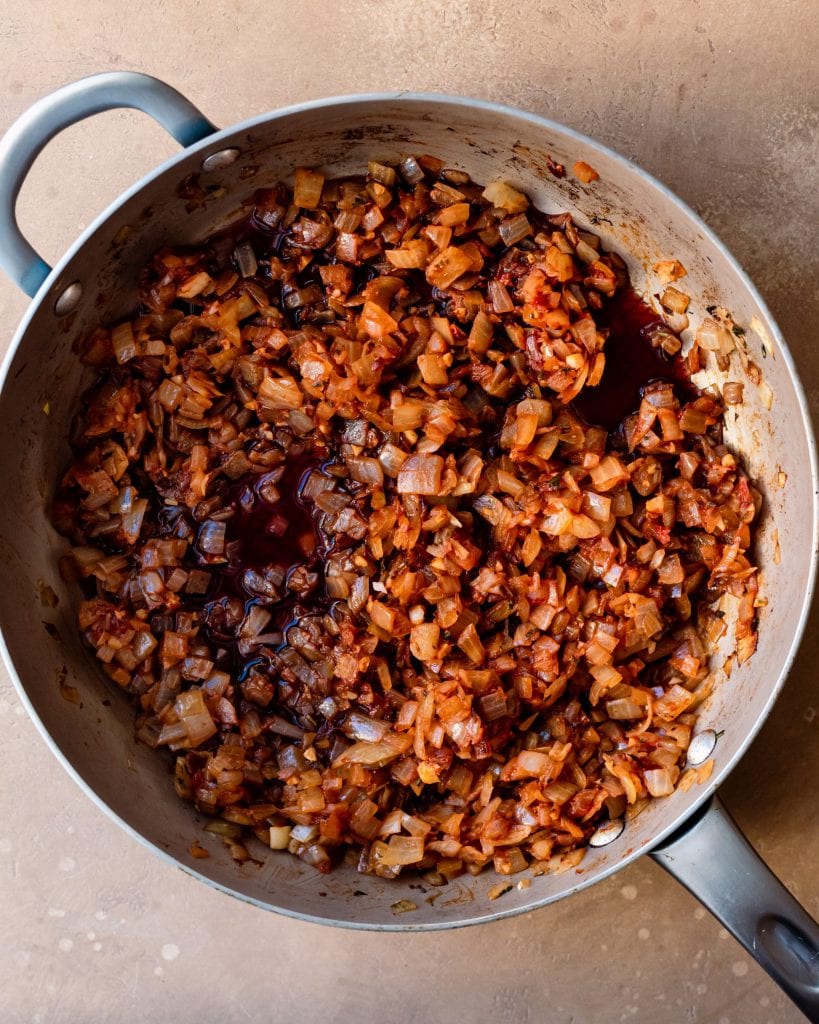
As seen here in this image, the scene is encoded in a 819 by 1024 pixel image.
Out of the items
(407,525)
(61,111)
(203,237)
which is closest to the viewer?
(61,111)

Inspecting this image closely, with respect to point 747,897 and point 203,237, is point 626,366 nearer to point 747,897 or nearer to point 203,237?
point 203,237

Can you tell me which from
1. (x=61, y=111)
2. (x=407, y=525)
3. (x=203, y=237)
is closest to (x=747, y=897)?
(x=407, y=525)

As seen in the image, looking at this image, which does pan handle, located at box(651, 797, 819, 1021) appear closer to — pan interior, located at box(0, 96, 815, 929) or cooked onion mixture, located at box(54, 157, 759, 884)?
pan interior, located at box(0, 96, 815, 929)

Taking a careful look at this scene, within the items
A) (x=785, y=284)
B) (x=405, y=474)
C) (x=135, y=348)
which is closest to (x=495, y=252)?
(x=405, y=474)

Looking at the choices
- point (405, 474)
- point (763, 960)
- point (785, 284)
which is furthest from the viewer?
point (785, 284)

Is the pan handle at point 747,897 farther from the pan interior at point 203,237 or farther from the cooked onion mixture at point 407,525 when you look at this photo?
the cooked onion mixture at point 407,525

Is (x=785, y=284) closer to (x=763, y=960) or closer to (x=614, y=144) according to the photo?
(x=614, y=144)

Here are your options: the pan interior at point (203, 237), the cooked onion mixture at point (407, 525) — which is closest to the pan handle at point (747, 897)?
the pan interior at point (203, 237)
